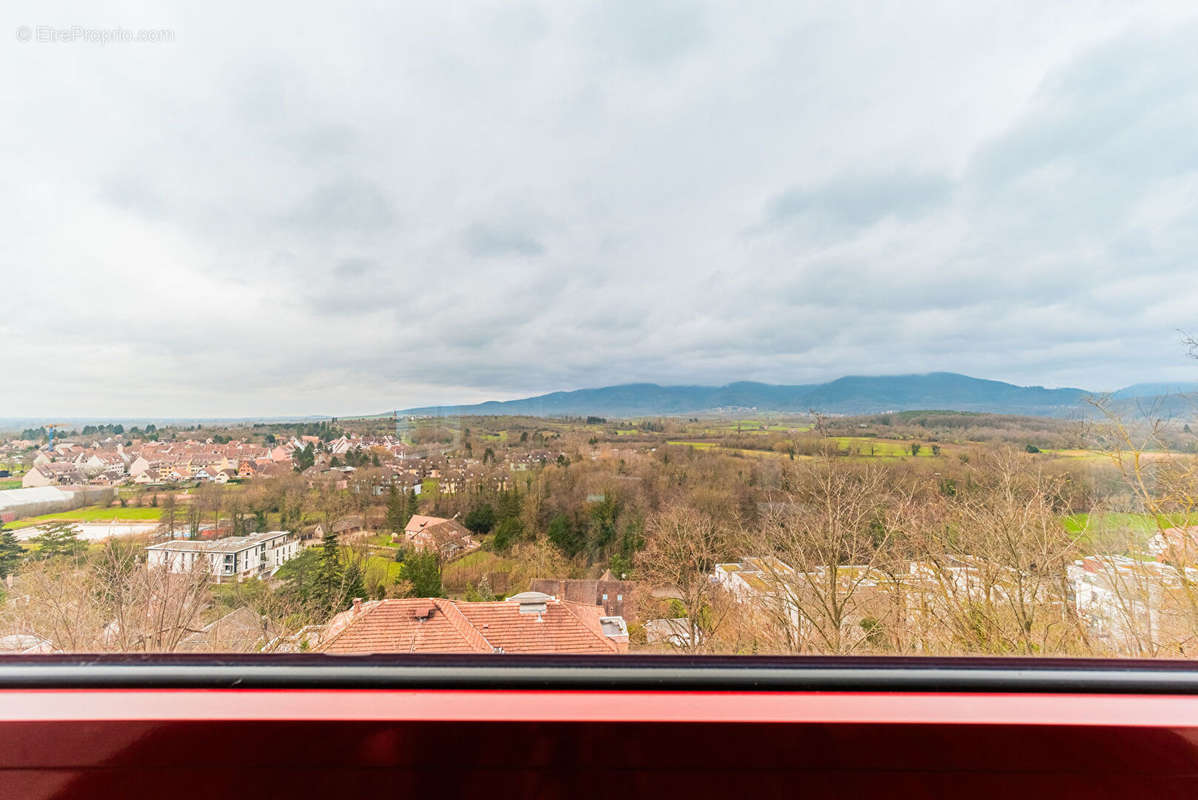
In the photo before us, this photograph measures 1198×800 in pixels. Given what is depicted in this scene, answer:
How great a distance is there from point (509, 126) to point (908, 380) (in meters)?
2.04

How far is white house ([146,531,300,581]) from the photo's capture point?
1229 mm

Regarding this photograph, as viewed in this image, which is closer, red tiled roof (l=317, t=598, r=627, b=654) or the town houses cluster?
red tiled roof (l=317, t=598, r=627, b=654)

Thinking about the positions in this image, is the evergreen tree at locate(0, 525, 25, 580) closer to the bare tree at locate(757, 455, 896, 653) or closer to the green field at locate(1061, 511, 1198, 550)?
the bare tree at locate(757, 455, 896, 653)

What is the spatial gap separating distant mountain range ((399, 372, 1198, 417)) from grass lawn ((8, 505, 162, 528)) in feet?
2.32

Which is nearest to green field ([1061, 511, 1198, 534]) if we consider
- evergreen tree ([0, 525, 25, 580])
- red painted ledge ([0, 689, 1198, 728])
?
red painted ledge ([0, 689, 1198, 728])

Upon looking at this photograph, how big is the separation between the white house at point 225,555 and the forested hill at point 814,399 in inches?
22.5

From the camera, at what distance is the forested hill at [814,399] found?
1.67 metres

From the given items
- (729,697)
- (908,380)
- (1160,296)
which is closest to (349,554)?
(729,697)

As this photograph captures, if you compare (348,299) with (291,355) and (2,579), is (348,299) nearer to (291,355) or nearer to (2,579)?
(291,355)

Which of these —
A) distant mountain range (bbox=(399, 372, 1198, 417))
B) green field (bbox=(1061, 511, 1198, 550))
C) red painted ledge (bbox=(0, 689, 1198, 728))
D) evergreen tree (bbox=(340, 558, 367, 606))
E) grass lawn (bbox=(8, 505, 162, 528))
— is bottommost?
red painted ledge (bbox=(0, 689, 1198, 728))

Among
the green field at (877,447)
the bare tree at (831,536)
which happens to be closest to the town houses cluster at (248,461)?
the bare tree at (831,536)

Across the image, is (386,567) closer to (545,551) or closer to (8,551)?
(545,551)

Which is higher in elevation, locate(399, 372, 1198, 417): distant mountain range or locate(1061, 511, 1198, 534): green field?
locate(399, 372, 1198, 417): distant mountain range

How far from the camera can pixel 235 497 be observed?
1268mm
